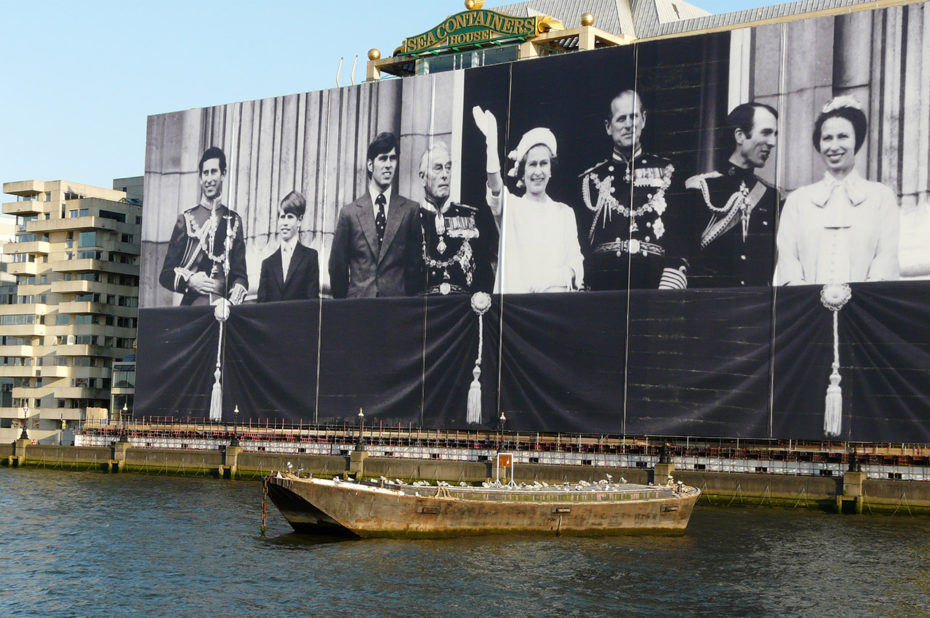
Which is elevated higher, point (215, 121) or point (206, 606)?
point (215, 121)

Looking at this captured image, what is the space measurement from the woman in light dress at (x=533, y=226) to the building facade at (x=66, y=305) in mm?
71312

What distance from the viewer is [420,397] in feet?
416

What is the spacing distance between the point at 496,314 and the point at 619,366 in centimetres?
1397

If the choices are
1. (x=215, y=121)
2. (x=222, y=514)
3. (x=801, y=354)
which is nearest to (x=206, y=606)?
(x=222, y=514)

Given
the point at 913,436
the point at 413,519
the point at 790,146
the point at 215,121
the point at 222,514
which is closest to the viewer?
the point at 413,519

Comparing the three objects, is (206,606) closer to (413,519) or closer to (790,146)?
(413,519)

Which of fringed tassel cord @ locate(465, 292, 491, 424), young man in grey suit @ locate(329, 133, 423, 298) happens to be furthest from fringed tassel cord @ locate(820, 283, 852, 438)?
young man in grey suit @ locate(329, 133, 423, 298)

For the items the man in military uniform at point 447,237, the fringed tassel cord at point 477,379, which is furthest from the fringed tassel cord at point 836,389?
the man in military uniform at point 447,237

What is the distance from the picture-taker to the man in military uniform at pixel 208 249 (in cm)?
14288

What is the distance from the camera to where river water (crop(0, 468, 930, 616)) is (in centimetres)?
5750

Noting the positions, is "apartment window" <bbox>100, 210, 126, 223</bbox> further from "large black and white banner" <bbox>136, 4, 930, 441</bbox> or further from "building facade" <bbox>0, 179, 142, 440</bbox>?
"large black and white banner" <bbox>136, 4, 930, 441</bbox>

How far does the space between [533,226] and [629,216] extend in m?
10.0

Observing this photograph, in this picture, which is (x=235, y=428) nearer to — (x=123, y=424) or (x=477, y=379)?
(x=123, y=424)

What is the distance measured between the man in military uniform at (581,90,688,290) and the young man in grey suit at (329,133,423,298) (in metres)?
19.9
